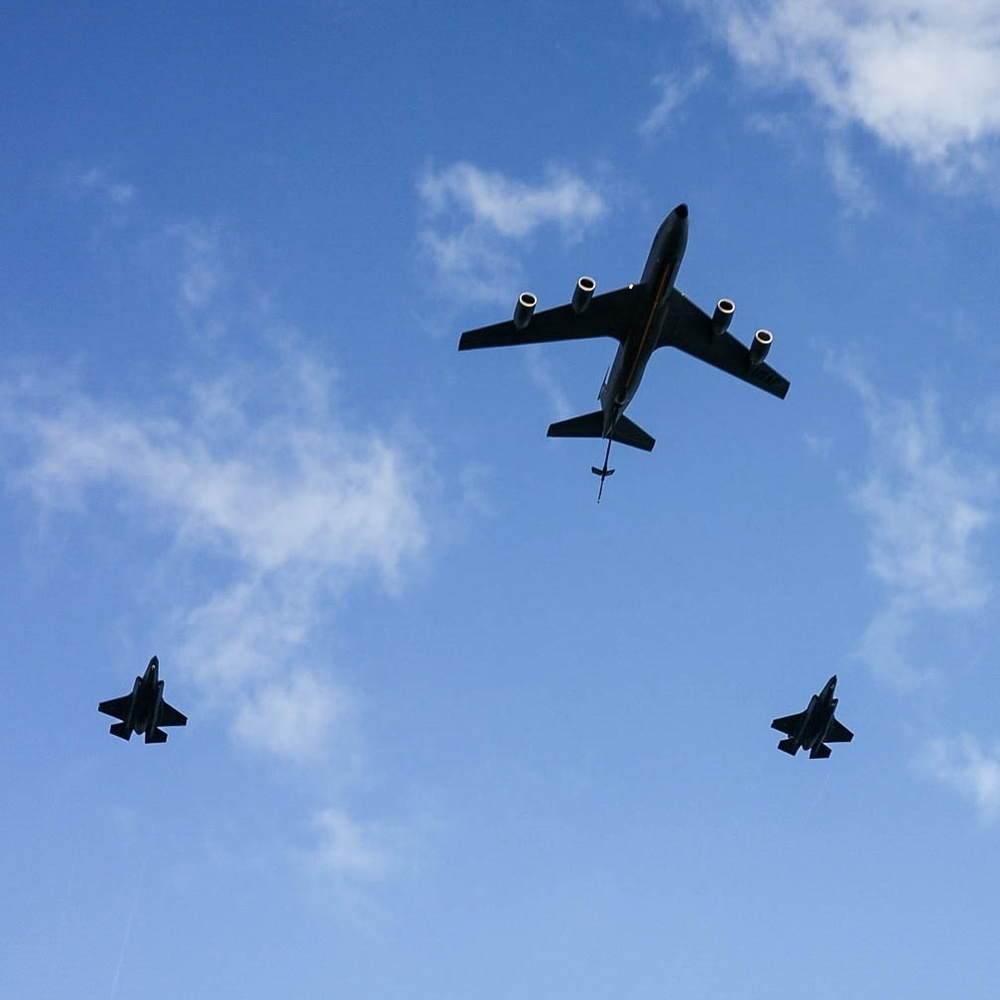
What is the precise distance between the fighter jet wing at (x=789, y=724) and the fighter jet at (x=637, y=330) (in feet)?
38.0

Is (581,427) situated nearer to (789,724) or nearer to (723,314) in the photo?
(723,314)

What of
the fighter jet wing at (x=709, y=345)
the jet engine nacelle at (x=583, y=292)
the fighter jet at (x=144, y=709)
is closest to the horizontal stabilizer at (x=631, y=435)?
the fighter jet wing at (x=709, y=345)

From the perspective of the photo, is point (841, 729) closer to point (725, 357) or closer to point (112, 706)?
point (725, 357)

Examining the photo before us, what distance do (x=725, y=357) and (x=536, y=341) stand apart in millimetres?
6949

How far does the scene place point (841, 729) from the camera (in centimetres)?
5141

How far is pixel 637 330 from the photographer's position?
149ft

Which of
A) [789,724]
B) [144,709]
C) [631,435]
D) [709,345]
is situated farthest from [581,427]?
[144,709]

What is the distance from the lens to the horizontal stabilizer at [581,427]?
5009cm

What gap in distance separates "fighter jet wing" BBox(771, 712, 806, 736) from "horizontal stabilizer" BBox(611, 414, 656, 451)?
38.1ft

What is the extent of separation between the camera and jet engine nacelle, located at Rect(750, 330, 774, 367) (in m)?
46.0

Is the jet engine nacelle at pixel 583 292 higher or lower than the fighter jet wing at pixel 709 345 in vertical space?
lower

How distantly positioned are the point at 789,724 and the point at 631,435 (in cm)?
1270

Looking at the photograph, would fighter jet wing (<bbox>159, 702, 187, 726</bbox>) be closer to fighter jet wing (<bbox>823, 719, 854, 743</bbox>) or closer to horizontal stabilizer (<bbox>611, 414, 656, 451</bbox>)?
horizontal stabilizer (<bbox>611, 414, 656, 451</bbox>)

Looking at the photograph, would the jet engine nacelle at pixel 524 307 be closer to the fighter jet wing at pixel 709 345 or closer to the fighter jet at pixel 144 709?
the fighter jet wing at pixel 709 345
